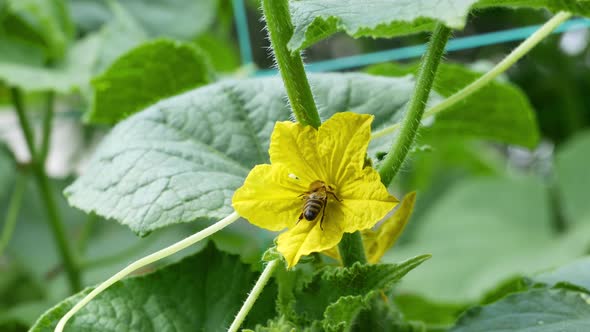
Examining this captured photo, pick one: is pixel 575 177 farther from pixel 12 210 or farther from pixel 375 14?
pixel 375 14

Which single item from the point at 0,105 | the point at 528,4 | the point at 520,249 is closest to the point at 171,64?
the point at 528,4

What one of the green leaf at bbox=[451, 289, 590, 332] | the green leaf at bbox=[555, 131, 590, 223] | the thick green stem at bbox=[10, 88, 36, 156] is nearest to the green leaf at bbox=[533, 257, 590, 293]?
the green leaf at bbox=[451, 289, 590, 332]

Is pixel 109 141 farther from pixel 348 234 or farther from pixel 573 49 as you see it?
pixel 573 49

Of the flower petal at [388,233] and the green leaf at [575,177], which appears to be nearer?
the flower petal at [388,233]

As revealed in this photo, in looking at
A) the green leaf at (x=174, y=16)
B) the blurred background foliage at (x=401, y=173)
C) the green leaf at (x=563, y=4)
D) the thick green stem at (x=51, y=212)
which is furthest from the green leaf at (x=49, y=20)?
the green leaf at (x=563, y=4)

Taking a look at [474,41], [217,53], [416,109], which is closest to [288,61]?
[416,109]

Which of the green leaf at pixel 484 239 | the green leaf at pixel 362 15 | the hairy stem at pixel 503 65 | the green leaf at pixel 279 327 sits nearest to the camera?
the green leaf at pixel 362 15

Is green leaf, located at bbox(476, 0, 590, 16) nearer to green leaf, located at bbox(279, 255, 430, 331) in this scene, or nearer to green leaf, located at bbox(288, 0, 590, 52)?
green leaf, located at bbox(288, 0, 590, 52)

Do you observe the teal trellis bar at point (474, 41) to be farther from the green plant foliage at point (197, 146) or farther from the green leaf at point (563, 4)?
the green leaf at point (563, 4)
